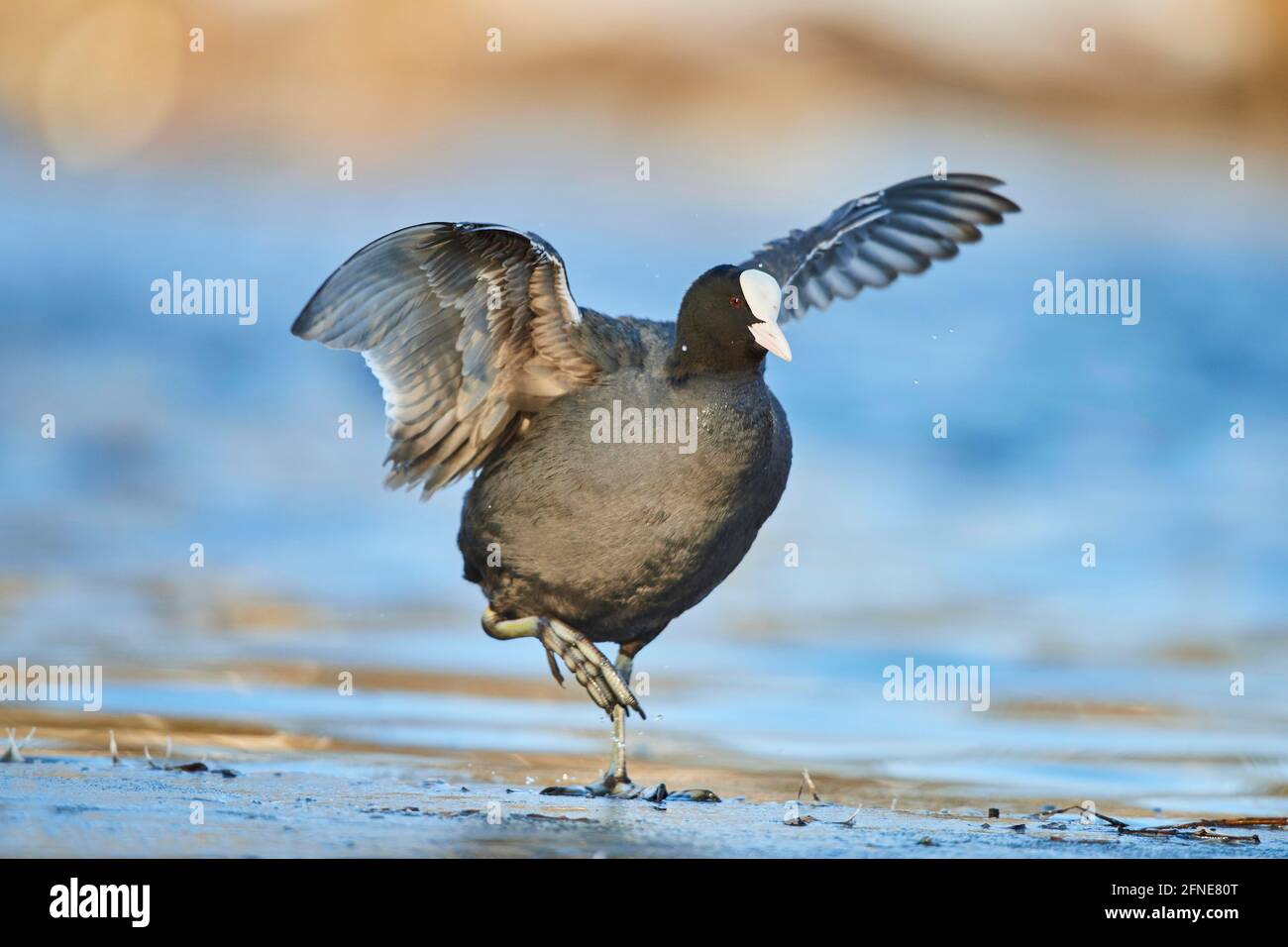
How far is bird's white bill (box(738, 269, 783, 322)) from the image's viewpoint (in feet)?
20.4

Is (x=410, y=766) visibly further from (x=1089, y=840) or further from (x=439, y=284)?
(x=1089, y=840)

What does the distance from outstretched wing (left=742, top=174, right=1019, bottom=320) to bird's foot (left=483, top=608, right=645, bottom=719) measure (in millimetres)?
1966

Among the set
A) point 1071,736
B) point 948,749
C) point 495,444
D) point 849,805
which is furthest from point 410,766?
point 1071,736

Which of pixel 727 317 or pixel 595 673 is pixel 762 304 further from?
pixel 595 673

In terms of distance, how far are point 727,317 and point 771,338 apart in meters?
0.23

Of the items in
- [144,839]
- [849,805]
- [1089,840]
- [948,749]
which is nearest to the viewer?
[144,839]

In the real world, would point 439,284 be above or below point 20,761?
above

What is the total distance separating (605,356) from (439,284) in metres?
0.75

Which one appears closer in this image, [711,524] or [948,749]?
[711,524]

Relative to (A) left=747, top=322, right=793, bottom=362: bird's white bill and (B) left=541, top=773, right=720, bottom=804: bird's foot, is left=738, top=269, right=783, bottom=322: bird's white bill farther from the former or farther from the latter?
(B) left=541, top=773, right=720, bottom=804: bird's foot

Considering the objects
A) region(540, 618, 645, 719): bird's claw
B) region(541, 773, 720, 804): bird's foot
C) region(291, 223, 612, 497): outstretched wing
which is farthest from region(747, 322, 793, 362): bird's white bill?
region(541, 773, 720, 804): bird's foot

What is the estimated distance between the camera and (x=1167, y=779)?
6875mm

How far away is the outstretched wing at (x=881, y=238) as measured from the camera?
7.48 m

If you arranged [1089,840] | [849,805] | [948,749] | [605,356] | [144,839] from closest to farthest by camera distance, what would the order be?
[144,839]
[1089,840]
[849,805]
[605,356]
[948,749]
